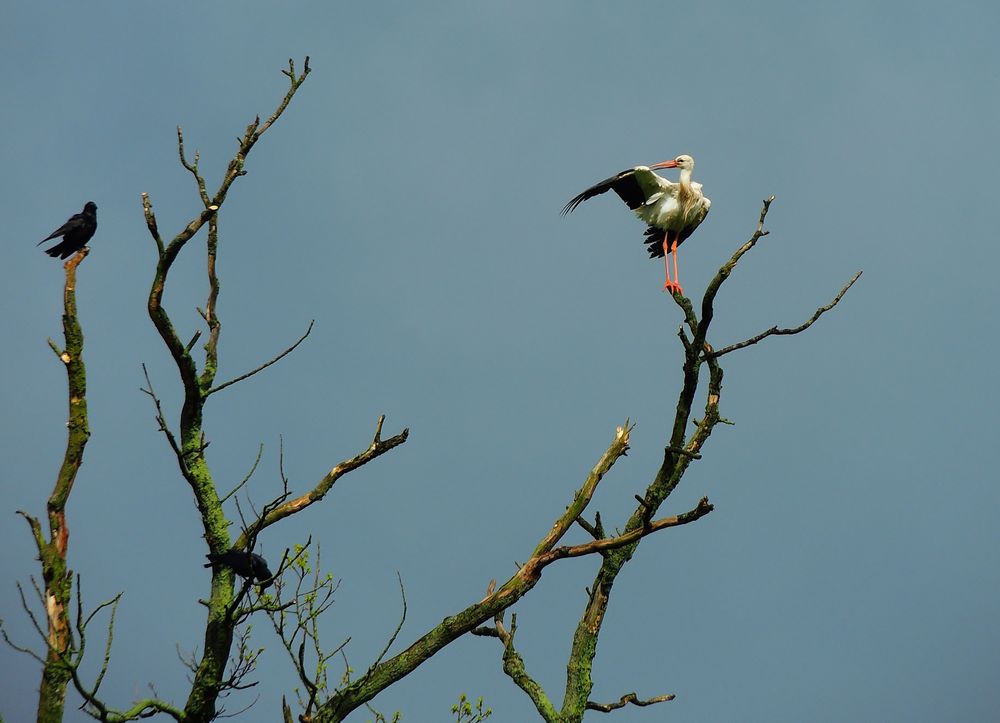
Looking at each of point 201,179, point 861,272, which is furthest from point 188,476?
point 861,272

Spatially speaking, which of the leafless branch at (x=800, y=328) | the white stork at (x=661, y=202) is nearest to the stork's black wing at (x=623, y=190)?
the white stork at (x=661, y=202)

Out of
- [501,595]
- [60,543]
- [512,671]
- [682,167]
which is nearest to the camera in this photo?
[60,543]

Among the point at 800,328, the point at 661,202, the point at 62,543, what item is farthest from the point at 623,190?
the point at 62,543

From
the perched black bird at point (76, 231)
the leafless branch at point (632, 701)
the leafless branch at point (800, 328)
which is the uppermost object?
the perched black bird at point (76, 231)

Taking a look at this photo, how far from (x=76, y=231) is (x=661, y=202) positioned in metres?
5.99

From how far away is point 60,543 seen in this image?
666cm

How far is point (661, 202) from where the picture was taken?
35.5 feet

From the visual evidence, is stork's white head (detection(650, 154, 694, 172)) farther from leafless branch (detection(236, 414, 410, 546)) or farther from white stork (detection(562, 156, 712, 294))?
leafless branch (detection(236, 414, 410, 546))

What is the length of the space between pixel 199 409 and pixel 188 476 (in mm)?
595

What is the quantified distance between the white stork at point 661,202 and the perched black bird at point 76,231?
192 inches

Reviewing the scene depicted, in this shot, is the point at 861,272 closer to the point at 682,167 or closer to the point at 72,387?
the point at 682,167

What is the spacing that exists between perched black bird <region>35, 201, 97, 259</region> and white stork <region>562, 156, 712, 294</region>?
4.89m

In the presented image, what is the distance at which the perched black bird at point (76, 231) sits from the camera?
10211 mm

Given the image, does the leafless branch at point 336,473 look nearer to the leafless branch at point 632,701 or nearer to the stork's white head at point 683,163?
the leafless branch at point 632,701
